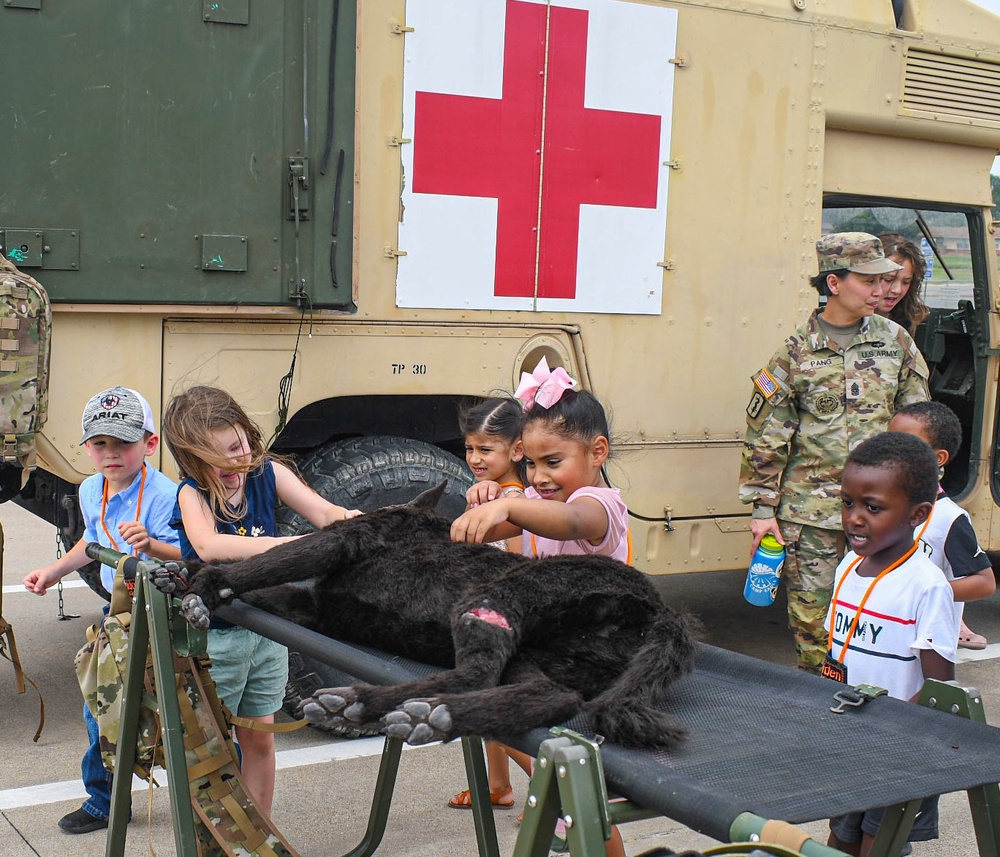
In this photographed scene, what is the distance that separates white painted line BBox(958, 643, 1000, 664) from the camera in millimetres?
5383

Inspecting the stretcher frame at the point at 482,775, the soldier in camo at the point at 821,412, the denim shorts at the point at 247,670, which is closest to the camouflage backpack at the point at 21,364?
the denim shorts at the point at 247,670

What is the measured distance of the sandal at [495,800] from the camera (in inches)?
139

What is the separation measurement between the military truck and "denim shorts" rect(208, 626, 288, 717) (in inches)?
39.0

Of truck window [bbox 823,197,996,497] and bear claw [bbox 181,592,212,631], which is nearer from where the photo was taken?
bear claw [bbox 181,592,212,631]

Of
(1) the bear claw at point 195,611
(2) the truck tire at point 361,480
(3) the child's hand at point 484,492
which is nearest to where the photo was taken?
(1) the bear claw at point 195,611

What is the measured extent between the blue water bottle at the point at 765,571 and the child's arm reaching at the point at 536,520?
1848 mm

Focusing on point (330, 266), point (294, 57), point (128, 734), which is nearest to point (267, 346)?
point (330, 266)

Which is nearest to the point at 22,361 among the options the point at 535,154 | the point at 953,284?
the point at 535,154

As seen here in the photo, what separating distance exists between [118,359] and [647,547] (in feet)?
6.82

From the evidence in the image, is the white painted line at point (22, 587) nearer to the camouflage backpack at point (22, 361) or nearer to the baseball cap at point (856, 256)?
the camouflage backpack at point (22, 361)

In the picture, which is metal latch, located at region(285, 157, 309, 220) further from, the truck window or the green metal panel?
the truck window

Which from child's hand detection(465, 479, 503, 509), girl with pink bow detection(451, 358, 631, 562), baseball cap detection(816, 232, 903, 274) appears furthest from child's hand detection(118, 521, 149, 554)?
baseball cap detection(816, 232, 903, 274)

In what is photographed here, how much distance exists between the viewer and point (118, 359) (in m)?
3.83

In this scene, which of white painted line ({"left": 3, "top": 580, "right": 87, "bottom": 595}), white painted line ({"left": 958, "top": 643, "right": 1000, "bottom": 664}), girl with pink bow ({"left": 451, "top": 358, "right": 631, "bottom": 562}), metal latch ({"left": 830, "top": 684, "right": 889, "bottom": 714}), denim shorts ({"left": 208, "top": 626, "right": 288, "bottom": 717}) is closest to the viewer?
metal latch ({"left": 830, "top": 684, "right": 889, "bottom": 714})
